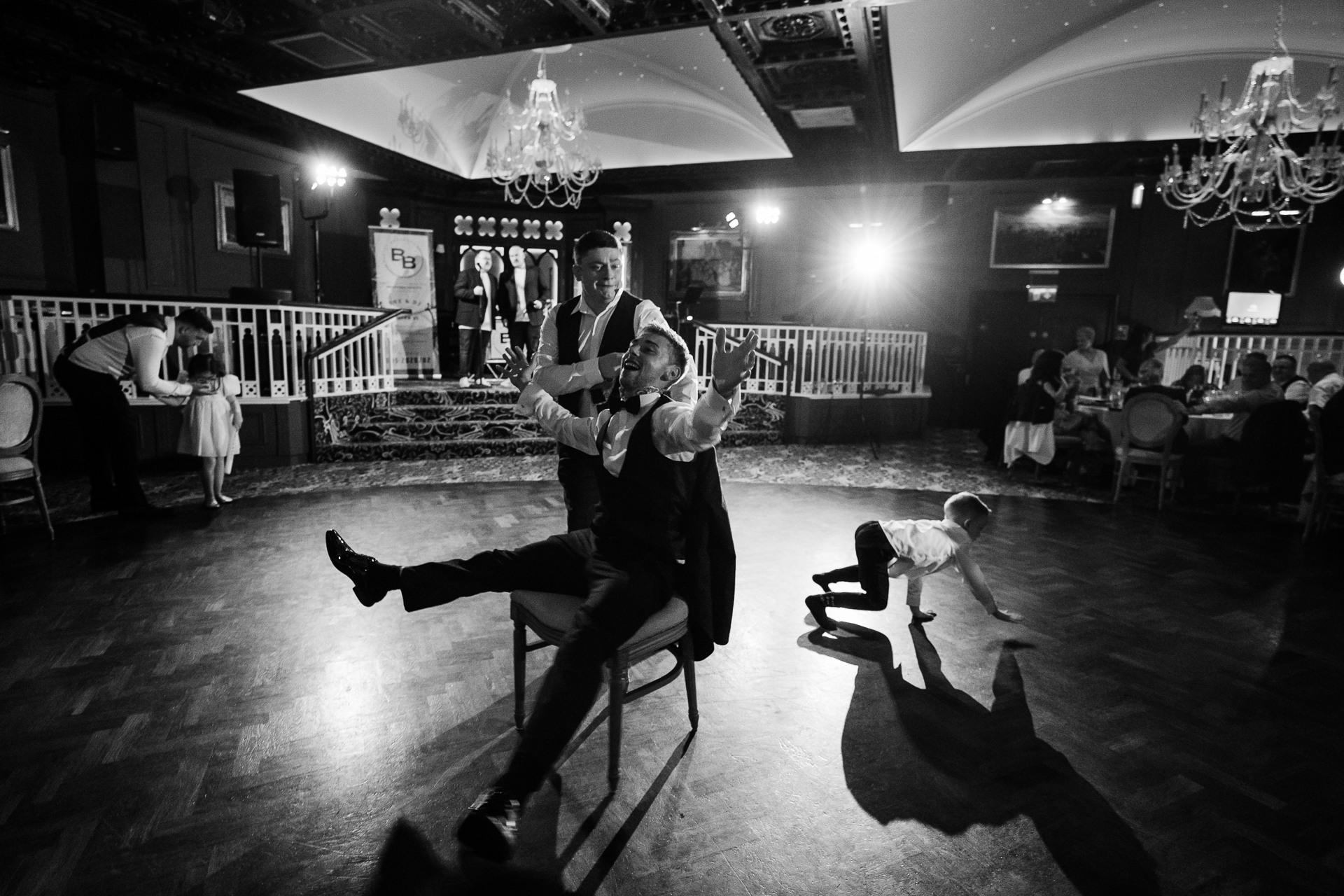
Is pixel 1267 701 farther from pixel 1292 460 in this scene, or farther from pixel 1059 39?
pixel 1059 39

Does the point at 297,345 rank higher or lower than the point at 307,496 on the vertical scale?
higher

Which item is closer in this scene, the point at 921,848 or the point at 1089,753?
the point at 921,848

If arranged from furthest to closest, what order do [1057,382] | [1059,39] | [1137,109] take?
[1137,109], [1059,39], [1057,382]

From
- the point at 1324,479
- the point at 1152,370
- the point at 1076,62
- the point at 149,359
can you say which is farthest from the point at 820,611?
the point at 1076,62

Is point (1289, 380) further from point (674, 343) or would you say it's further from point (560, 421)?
point (560, 421)

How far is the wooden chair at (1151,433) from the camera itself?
566 cm

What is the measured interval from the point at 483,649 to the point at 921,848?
5.99 feet

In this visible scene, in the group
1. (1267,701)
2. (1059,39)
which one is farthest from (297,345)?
(1059,39)

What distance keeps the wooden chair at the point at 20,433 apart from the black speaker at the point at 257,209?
4.70 metres

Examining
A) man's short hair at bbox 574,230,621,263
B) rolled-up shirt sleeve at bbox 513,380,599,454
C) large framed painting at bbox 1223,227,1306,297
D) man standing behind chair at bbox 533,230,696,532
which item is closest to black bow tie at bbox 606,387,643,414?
rolled-up shirt sleeve at bbox 513,380,599,454

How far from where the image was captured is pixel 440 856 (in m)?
1.76

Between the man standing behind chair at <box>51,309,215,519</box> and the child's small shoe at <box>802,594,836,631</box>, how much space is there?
13.6 feet

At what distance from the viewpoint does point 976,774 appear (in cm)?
213

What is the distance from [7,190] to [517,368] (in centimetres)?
804
